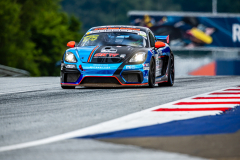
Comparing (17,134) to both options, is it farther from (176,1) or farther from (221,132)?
(176,1)

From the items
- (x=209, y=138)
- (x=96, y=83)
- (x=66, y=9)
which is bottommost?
(x=66, y=9)

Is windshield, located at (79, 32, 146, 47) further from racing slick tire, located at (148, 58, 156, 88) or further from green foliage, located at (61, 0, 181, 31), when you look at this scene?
green foliage, located at (61, 0, 181, 31)

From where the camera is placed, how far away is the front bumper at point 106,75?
35.2 ft

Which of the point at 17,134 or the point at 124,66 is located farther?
the point at 124,66

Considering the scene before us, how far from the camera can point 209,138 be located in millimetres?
5555

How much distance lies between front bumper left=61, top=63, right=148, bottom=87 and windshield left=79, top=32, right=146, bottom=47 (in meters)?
0.96

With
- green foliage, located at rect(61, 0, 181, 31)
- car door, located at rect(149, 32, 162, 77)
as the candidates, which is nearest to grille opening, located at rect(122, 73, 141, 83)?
car door, located at rect(149, 32, 162, 77)

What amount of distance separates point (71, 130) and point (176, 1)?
9415 centimetres

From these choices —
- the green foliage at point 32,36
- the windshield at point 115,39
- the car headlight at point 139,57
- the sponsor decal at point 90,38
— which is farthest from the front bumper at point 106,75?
the green foliage at point 32,36

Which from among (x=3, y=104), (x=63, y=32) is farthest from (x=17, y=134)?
(x=63, y=32)

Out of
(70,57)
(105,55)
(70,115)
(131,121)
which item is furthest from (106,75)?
(131,121)

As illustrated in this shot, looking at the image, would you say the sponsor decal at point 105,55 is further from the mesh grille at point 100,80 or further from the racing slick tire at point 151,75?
the racing slick tire at point 151,75

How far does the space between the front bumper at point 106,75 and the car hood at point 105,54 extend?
0.42ft

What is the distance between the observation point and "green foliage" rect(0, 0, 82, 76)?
46.5 metres
